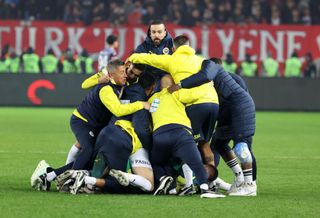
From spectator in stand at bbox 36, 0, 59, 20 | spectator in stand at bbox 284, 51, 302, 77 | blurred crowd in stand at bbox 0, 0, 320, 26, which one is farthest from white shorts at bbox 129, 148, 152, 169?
spectator in stand at bbox 36, 0, 59, 20

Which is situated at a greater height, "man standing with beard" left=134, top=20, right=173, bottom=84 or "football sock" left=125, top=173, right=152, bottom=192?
"man standing with beard" left=134, top=20, right=173, bottom=84

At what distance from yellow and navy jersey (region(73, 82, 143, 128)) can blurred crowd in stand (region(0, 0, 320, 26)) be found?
22667 mm

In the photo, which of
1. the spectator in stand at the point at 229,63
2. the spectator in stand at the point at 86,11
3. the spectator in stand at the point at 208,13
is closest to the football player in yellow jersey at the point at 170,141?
the spectator in stand at the point at 229,63

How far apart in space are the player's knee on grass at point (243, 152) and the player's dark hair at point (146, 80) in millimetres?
1247

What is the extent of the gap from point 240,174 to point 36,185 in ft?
7.97

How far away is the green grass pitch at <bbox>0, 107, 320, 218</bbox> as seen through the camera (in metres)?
10.3

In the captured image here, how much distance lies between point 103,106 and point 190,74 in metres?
1.17

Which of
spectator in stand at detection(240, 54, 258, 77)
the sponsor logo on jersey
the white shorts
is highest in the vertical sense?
the sponsor logo on jersey

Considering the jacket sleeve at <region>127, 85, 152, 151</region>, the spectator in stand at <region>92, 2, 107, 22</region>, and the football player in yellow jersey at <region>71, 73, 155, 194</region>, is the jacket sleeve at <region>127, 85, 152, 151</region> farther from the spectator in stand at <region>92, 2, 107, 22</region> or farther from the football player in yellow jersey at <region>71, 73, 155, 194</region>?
the spectator in stand at <region>92, 2, 107, 22</region>

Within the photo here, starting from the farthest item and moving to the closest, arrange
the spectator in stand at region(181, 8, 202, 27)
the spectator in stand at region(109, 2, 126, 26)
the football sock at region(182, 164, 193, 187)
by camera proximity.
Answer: the spectator in stand at region(109, 2, 126, 26), the spectator in stand at region(181, 8, 202, 27), the football sock at region(182, 164, 193, 187)

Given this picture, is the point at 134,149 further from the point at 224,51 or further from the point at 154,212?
the point at 224,51

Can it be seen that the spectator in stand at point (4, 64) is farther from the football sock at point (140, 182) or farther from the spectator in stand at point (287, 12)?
the football sock at point (140, 182)

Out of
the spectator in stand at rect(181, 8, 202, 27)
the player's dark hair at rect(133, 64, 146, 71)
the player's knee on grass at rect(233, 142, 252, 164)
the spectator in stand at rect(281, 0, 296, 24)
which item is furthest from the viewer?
the spectator in stand at rect(281, 0, 296, 24)

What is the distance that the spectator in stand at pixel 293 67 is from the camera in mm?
33438
